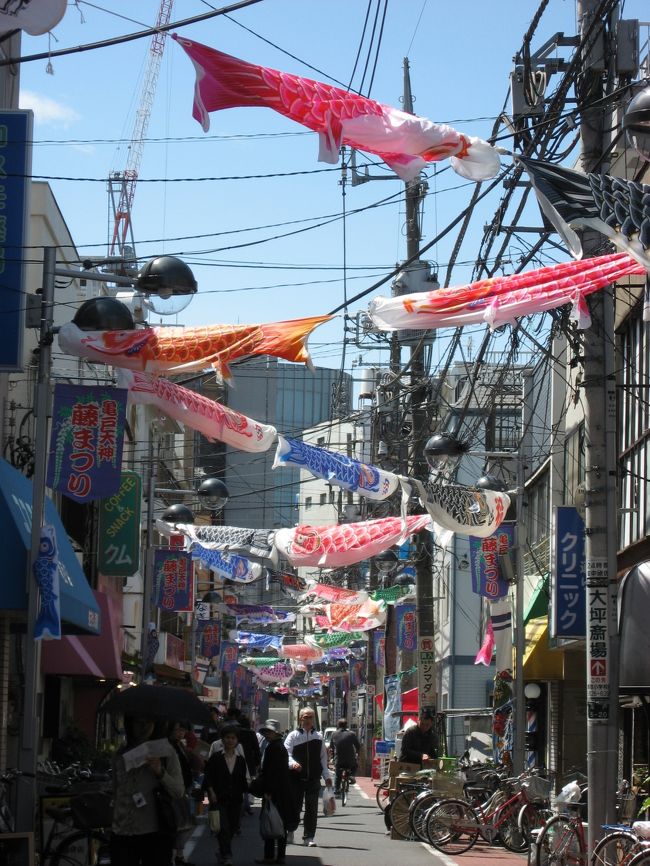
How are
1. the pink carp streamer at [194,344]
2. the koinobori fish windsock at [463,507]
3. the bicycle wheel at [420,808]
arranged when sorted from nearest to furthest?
the pink carp streamer at [194,344] < the bicycle wheel at [420,808] < the koinobori fish windsock at [463,507]

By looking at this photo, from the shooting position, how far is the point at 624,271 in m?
12.5

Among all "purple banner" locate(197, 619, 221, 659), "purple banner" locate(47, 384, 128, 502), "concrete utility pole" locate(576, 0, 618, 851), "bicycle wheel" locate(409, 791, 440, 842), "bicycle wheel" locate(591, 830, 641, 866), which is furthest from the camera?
"purple banner" locate(197, 619, 221, 659)

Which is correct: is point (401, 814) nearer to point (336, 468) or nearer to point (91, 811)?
point (336, 468)

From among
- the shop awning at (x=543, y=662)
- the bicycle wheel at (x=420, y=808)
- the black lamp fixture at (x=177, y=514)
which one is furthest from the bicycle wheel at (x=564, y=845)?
the black lamp fixture at (x=177, y=514)

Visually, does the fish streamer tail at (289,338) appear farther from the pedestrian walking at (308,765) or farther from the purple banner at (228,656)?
the purple banner at (228,656)

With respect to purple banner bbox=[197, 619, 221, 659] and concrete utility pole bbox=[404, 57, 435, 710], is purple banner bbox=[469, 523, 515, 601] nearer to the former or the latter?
concrete utility pole bbox=[404, 57, 435, 710]

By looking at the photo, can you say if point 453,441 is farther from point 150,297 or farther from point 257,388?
point 257,388

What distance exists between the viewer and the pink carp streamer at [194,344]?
50.3ft

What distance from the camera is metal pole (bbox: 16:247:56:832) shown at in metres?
13.8

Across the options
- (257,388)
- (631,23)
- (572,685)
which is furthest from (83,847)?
(257,388)

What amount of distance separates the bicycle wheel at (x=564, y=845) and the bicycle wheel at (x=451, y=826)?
4.36 metres

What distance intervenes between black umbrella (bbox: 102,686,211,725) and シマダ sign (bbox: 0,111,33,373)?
4.25 meters

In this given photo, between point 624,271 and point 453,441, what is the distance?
1007 cm

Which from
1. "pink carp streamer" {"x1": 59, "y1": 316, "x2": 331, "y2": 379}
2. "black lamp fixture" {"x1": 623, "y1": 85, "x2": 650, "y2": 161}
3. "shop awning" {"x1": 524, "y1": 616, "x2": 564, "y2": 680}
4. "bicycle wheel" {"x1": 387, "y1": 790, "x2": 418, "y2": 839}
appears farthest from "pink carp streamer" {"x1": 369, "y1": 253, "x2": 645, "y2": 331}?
"shop awning" {"x1": 524, "y1": 616, "x2": 564, "y2": 680}
